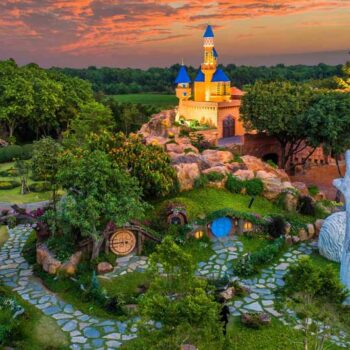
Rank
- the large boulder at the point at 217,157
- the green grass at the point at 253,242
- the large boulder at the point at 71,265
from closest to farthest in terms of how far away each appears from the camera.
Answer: the large boulder at the point at 71,265 → the green grass at the point at 253,242 → the large boulder at the point at 217,157

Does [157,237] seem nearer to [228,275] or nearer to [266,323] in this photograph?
[228,275]

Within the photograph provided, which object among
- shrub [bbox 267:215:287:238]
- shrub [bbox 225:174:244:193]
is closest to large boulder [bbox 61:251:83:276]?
shrub [bbox 267:215:287:238]

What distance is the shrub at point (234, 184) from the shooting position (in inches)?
783

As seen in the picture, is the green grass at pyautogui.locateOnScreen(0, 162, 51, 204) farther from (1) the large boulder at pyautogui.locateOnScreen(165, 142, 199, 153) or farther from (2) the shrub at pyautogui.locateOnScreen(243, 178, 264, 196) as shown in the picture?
(2) the shrub at pyautogui.locateOnScreen(243, 178, 264, 196)

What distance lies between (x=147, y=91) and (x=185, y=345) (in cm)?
9893

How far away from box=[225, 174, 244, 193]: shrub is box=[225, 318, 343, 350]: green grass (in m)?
9.39

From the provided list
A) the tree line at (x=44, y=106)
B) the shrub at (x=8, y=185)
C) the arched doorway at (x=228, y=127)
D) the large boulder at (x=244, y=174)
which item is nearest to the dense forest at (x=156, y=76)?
the tree line at (x=44, y=106)

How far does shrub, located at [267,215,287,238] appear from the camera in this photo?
16.4m

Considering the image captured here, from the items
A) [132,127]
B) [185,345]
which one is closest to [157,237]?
[185,345]

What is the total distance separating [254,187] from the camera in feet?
64.8

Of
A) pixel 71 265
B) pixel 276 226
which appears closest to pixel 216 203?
pixel 276 226

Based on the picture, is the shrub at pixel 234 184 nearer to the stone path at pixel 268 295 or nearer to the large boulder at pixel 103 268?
the stone path at pixel 268 295

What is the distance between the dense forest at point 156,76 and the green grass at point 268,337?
86.6 m

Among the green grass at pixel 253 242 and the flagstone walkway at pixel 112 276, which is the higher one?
the green grass at pixel 253 242
